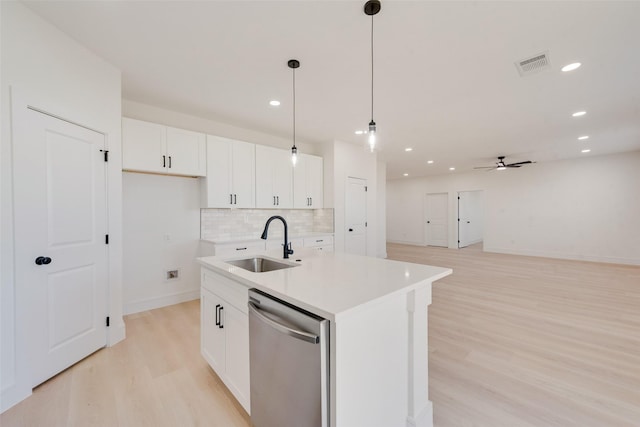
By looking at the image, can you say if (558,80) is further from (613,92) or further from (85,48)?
(85,48)

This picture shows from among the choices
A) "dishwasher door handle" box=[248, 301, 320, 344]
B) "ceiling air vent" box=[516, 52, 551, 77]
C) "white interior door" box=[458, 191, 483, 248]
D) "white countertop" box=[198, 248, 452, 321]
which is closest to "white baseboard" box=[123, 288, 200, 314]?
"white countertop" box=[198, 248, 452, 321]

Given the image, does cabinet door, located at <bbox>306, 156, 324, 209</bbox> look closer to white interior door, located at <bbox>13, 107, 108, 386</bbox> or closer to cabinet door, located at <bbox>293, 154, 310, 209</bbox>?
cabinet door, located at <bbox>293, 154, 310, 209</bbox>

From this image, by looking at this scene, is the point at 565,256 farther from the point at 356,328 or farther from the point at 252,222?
the point at 356,328

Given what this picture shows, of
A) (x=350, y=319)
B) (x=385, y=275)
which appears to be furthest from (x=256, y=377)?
(x=385, y=275)

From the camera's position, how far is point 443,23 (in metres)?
1.96

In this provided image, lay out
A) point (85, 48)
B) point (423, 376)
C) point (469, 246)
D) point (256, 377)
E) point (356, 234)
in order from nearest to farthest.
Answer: point (256, 377) < point (423, 376) < point (85, 48) < point (356, 234) < point (469, 246)

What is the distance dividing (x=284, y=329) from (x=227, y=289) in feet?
2.40

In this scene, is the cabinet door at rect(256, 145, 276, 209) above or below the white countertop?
above

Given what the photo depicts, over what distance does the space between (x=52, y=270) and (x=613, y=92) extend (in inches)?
235

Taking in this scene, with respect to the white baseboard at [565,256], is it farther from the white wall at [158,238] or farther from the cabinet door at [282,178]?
the white wall at [158,238]

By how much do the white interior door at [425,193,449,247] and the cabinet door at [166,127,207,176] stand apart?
831 cm

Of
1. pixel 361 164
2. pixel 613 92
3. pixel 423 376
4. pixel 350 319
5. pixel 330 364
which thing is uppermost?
pixel 613 92

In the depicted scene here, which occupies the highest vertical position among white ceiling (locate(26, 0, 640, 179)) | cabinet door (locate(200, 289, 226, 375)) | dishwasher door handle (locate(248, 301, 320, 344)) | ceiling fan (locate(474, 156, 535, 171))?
white ceiling (locate(26, 0, 640, 179))

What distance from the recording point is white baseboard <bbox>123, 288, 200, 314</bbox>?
11.1ft
